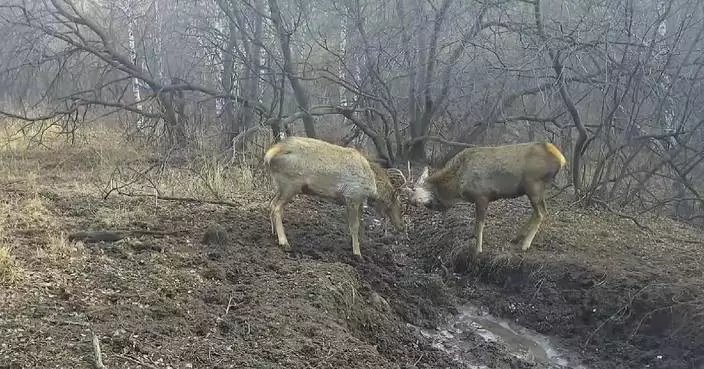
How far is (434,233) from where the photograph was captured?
404 inches

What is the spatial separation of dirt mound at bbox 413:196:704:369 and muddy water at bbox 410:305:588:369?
16 cm

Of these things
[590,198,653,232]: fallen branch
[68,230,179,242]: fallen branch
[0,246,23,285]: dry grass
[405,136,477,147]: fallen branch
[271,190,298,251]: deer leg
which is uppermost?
[0,246,23,285]: dry grass

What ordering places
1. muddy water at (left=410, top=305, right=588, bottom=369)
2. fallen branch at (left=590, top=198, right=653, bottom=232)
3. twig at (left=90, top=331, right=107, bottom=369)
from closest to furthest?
1. twig at (left=90, top=331, right=107, bottom=369)
2. muddy water at (left=410, top=305, right=588, bottom=369)
3. fallen branch at (left=590, top=198, right=653, bottom=232)

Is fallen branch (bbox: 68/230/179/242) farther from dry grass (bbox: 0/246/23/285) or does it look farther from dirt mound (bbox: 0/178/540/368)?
dry grass (bbox: 0/246/23/285)

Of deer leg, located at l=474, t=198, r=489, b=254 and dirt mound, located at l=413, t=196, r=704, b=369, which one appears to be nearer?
dirt mound, located at l=413, t=196, r=704, b=369

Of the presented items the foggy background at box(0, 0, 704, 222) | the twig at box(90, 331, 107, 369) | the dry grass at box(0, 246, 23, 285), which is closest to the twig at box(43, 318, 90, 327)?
the twig at box(90, 331, 107, 369)

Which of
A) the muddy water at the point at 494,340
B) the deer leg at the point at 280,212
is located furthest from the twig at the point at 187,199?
the muddy water at the point at 494,340

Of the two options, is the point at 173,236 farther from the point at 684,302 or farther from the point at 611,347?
the point at 684,302

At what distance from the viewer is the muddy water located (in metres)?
7.09

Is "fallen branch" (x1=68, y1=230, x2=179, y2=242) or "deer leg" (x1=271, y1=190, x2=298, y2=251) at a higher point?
"fallen branch" (x1=68, y1=230, x2=179, y2=242)

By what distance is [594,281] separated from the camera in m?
7.83

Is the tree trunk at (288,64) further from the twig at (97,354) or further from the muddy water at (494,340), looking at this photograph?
the twig at (97,354)

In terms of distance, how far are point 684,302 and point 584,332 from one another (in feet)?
3.57

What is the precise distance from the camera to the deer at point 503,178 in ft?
29.2
